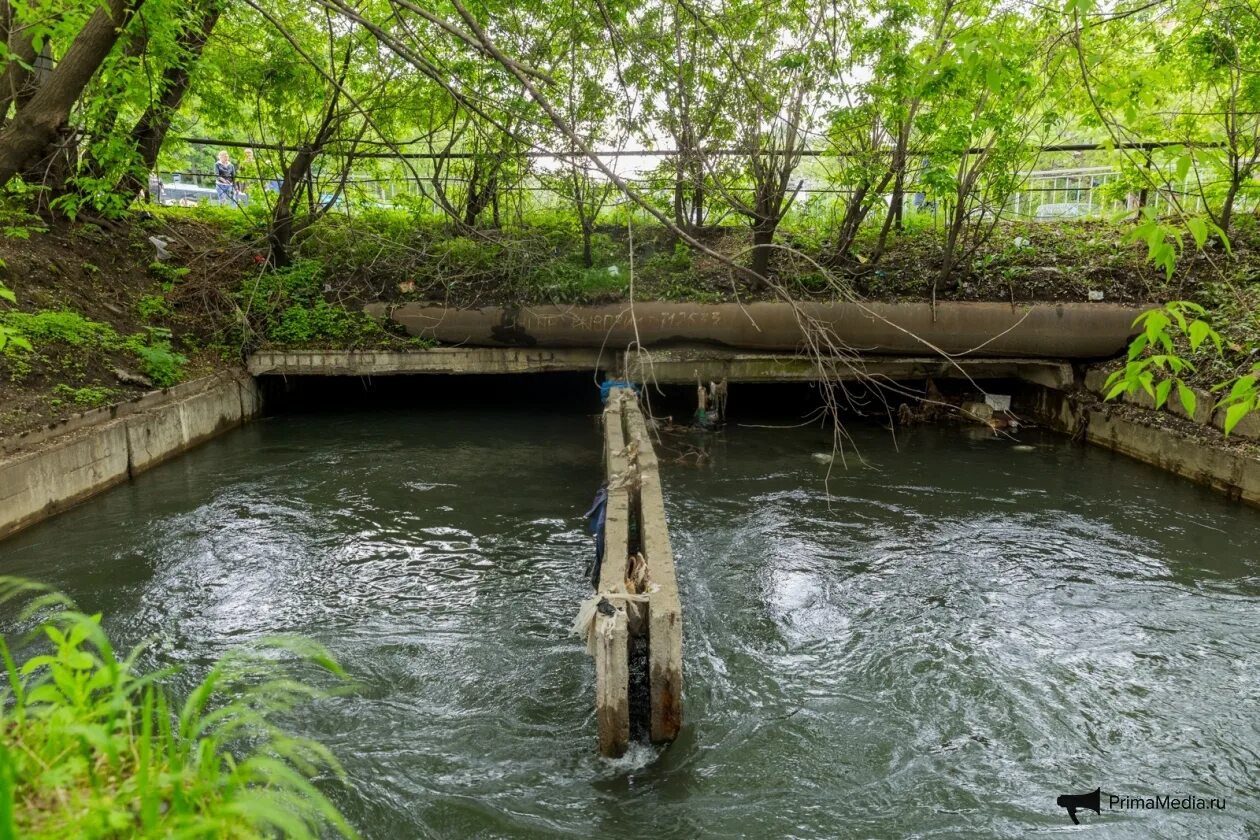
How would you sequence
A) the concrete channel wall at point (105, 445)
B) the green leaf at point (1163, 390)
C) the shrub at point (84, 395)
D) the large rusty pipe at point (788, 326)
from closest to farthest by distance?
the green leaf at point (1163, 390)
the concrete channel wall at point (105, 445)
the shrub at point (84, 395)
the large rusty pipe at point (788, 326)

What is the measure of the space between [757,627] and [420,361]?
7834 millimetres

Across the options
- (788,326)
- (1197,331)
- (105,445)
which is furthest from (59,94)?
(788,326)

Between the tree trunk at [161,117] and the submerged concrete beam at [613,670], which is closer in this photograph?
the submerged concrete beam at [613,670]

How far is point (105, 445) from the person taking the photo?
27.3ft

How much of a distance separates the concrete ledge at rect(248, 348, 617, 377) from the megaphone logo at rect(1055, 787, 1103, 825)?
860cm

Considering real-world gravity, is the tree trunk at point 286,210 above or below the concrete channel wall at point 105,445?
above

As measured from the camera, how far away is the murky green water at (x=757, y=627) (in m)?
4.00

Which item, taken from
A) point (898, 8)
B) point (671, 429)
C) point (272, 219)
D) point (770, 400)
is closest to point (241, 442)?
point (272, 219)

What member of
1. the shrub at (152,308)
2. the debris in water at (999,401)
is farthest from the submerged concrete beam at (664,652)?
the shrub at (152,308)

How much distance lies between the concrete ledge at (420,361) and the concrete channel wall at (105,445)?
2.28ft

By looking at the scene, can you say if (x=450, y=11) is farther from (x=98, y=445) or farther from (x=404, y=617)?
(x=404, y=617)

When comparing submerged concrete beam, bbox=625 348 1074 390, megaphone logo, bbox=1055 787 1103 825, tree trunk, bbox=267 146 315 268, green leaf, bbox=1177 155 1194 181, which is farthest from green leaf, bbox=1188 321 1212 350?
tree trunk, bbox=267 146 315 268

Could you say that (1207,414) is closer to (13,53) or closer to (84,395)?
(13,53)

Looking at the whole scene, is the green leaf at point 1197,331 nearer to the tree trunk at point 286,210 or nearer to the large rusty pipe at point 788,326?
the large rusty pipe at point 788,326
